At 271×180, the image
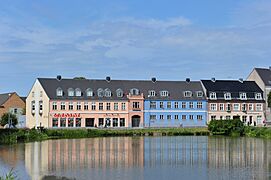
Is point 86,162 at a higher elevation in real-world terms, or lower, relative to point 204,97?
lower

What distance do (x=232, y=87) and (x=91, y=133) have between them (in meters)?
29.8

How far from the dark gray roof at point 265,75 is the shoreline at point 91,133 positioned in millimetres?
19028

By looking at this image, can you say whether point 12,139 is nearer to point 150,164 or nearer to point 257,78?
point 150,164

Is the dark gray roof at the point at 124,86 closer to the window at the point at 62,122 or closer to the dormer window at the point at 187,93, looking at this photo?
the dormer window at the point at 187,93

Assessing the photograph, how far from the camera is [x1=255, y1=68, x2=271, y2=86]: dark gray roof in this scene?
85.4 m

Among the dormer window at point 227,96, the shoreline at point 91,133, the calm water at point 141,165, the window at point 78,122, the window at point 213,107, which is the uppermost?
the dormer window at point 227,96

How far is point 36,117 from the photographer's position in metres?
77.8

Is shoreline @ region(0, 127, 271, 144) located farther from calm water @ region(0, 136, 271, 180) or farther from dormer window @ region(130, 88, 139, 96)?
calm water @ region(0, 136, 271, 180)

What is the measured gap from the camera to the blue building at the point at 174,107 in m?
80.1

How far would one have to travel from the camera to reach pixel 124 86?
8094 centimetres

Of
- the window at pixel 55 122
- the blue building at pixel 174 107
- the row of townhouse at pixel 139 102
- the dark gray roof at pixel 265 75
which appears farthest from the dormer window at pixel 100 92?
the dark gray roof at pixel 265 75

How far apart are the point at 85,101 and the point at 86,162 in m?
48.1

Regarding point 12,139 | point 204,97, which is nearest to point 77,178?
point 12,139

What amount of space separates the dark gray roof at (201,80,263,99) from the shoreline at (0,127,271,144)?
12.5 meters
